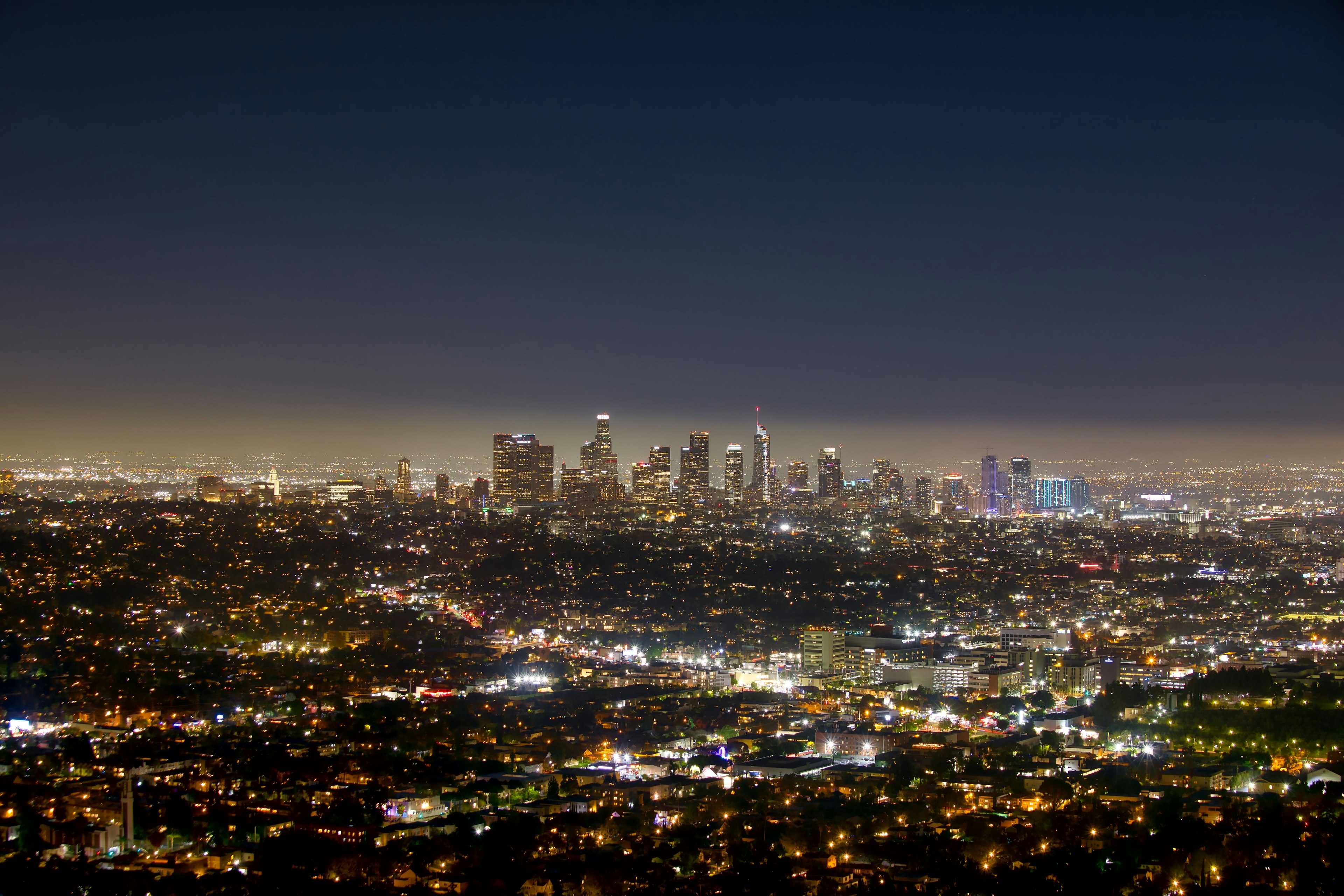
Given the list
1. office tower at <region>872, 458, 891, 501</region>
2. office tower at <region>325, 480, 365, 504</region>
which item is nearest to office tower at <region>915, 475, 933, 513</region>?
office tower at <region>872, 458, 891, 501</region>

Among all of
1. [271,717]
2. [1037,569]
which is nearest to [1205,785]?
[271,717]

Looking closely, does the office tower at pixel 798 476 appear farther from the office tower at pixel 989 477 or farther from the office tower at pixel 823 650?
the office tower at pixel 823 650

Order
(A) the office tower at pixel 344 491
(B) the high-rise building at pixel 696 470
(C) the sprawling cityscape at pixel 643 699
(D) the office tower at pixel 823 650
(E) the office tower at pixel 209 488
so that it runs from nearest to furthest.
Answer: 1. (C) the sprawling cityscape at pixel 643 699
2. (D) the office tower at pixel 823 650
3. (E) the office tower at pixel 209 488
4. (A) the office tower at pixel 344 491
5. (B) the high-rise building at pixel 696 470

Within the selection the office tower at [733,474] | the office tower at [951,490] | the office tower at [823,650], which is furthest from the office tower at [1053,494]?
the office tower at [823,650]

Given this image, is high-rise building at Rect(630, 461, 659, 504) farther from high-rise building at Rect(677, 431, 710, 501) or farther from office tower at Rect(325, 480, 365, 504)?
office tower at Rect(325, 480, 365, 504)

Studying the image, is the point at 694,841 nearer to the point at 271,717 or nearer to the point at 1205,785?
the point at 1205,785
